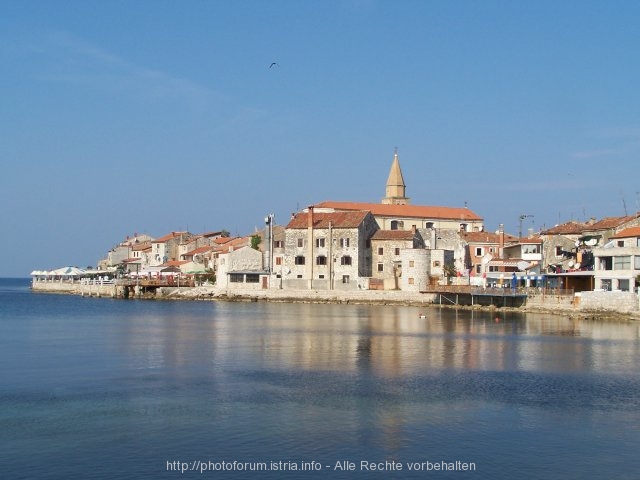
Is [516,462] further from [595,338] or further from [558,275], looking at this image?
[558,275]

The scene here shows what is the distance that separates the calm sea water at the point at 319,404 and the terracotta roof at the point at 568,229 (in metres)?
30.0

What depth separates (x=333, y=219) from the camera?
277ft

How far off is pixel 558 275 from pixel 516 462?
5080 centimetres

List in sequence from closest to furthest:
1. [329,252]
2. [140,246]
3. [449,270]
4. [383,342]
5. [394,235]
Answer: [383,342]
[449,270]
[329,252]
[394,235]
[140,246]

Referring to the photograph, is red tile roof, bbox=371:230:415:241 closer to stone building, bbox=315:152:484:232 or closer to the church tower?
stone building, bbox=315:152:484:232

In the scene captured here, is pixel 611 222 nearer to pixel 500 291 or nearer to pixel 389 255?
pixel 500 291

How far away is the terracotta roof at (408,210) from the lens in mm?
94250

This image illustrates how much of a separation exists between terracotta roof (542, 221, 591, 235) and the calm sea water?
98.5 feet

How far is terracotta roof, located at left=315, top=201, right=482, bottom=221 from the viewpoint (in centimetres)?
9425

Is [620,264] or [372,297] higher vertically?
[620,264]

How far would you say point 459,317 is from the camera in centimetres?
6288

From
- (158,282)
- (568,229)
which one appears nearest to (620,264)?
(568,229)

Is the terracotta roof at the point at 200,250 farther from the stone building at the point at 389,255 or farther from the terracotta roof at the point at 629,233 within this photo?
the terracotta roof at the point at 629,233

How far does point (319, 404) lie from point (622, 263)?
41.3 metres
